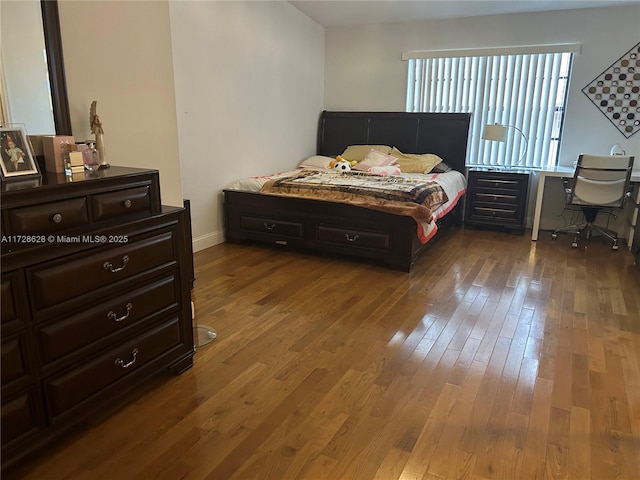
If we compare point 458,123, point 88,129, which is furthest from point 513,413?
point 458,123

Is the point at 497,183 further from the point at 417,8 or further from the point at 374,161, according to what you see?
the point at 417,8

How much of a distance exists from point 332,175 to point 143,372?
310 centimetres

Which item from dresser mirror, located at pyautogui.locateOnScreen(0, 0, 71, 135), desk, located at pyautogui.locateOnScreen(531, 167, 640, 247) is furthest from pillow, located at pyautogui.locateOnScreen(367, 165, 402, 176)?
dresser mirror, located at pyautogui.locateOnScreen(0, 0, 71, 135)

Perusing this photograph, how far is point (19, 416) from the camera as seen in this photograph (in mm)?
1565

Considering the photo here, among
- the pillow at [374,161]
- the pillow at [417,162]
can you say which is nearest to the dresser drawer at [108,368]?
the pillow at [374,161]

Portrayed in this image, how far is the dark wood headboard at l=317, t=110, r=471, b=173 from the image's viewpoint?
5445 mm

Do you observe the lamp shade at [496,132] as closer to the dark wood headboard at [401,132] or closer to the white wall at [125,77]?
the dark wood headboard at [401,132]

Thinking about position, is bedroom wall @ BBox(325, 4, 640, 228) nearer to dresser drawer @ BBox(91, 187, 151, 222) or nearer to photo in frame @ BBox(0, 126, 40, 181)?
dresser drawer @ BBox(91, 187, 151, 222)

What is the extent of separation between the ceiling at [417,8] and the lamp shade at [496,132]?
1210 mm

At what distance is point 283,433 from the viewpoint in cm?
187

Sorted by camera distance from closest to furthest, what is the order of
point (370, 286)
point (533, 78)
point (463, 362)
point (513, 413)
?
point (513, 413) → point (463, 362) → point (370, 286) → point (533, 78)

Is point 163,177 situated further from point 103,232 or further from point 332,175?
point 332,175

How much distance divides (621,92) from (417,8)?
229cm

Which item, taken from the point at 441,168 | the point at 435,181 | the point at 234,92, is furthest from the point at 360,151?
the point at 234,92
